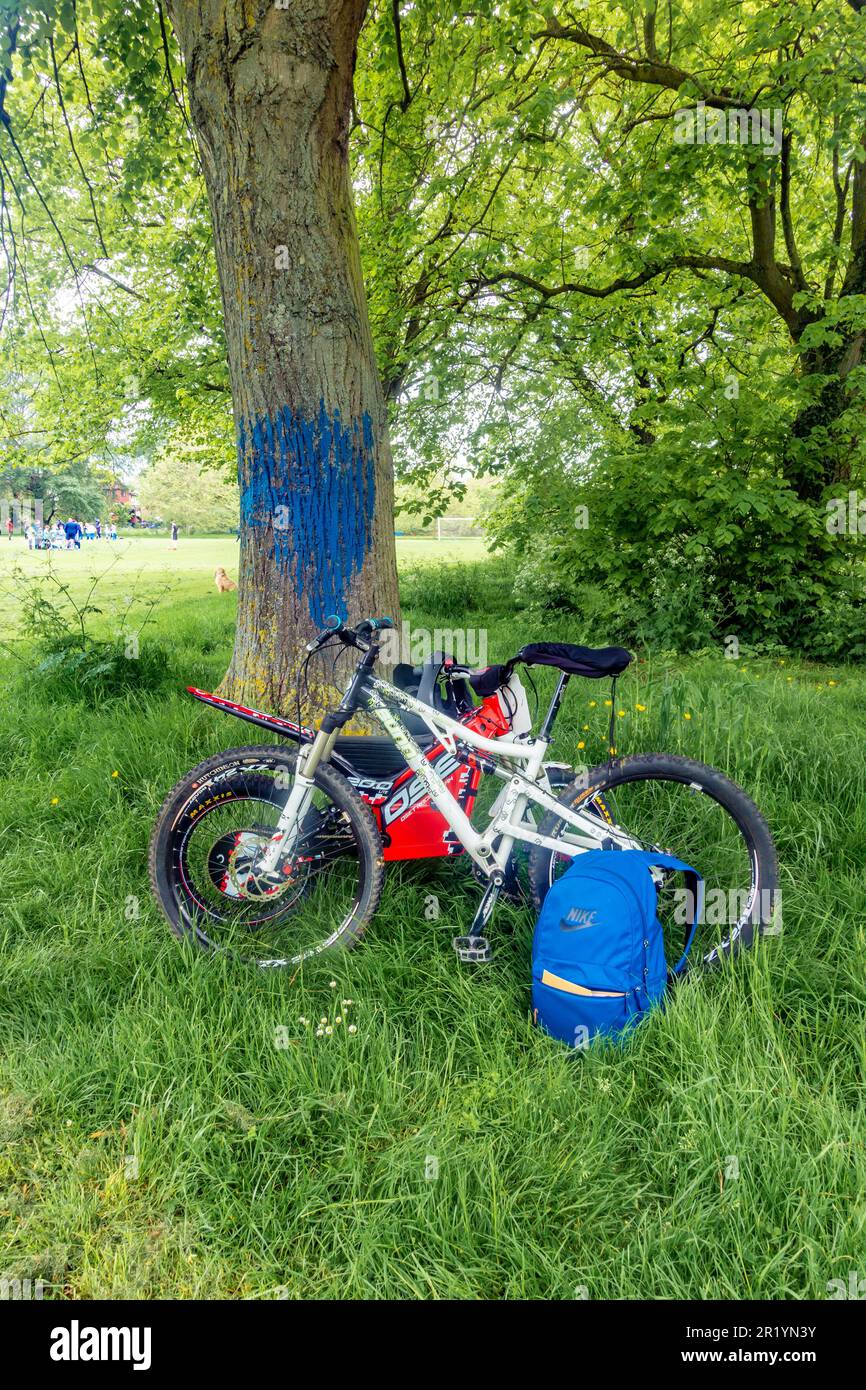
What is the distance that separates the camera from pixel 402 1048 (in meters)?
2.18

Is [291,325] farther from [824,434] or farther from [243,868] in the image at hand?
[824,434]

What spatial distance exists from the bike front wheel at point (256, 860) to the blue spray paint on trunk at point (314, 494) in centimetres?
132

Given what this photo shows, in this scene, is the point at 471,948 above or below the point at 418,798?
below

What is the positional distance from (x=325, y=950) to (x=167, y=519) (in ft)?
148

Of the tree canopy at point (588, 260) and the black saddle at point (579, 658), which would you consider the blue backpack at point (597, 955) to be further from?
the tree canopy at point (588, 260)

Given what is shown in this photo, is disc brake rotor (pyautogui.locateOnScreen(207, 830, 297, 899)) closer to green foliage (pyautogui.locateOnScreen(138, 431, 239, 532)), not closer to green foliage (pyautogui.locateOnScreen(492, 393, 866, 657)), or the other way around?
green foliage (pyautogui.locateOnScreen(492, 393, 866, 657))

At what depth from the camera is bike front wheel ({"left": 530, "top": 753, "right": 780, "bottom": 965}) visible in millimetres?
2516

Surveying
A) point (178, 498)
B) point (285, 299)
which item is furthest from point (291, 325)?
point (178, 498)

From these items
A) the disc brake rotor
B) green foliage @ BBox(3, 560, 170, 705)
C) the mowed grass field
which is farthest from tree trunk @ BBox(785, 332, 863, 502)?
the disc brake rotor

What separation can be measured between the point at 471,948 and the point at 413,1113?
60 cm

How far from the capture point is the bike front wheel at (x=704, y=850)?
2.52 metres

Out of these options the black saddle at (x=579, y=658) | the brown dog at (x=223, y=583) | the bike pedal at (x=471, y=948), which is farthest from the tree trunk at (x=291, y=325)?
the brown dog at (x=223, y=583)

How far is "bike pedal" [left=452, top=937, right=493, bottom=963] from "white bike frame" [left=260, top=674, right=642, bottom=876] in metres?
0.24

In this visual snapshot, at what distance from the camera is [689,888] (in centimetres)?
255
